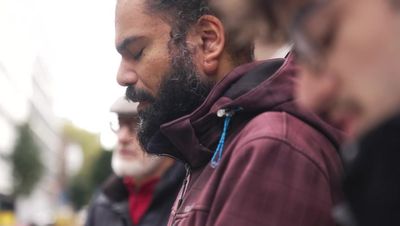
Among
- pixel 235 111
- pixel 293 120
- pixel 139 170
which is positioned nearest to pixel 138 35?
pixel 235 111

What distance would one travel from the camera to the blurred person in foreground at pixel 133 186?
4.87 meters

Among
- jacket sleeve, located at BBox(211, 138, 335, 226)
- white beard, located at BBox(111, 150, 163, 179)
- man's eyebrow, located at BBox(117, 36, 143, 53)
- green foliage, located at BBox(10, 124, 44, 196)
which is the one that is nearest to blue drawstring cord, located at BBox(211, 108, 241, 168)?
jacket sleeve, located at BBox(211, 138, 335, 226)

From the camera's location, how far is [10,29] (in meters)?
58.4

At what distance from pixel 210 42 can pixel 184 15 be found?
0.15m

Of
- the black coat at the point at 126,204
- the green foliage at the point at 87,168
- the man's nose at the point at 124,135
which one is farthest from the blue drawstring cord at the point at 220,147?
the green foliage at the point at 87,168

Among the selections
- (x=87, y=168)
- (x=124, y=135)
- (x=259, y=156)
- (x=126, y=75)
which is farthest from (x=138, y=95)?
(x=87, y=168)

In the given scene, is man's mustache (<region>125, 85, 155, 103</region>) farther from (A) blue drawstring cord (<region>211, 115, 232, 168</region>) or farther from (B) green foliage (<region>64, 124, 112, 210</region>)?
(B) green foliage (<region>64, 124, 112, 210</region>)

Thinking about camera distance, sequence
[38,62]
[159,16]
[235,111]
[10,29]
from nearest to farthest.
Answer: [235,111] < [159,16] < [10,29] < [38,62]

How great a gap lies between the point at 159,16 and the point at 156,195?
2356 mm

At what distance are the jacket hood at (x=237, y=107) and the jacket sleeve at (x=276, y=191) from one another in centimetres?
17

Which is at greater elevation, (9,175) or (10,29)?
(10,29)

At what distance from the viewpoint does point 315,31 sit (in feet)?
3.91

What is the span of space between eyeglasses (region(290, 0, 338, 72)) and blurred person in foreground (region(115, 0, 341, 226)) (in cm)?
75

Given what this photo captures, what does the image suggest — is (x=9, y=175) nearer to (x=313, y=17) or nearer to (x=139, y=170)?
(x=139, y=170)
